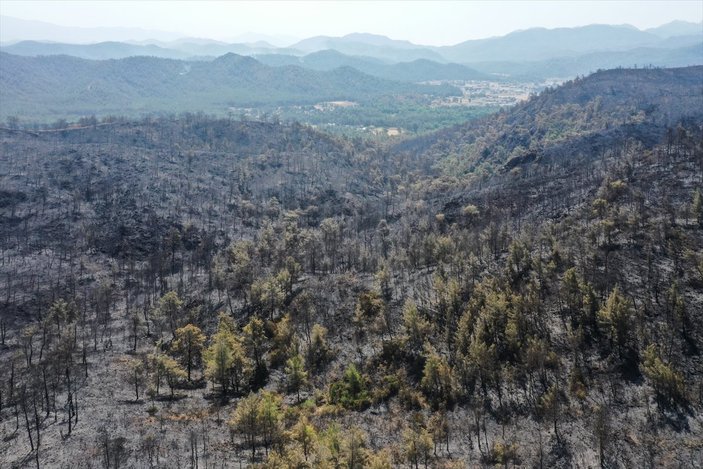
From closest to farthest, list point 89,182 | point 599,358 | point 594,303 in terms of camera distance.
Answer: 1. point 599,358
2. point 594,303
3. point 89,182

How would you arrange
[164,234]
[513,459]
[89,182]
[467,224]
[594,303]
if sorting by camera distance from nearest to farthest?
[513,459], [594,303], [467,224], [164,234], [89,182]

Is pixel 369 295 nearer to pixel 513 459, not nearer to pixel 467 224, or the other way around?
pixel 513 459

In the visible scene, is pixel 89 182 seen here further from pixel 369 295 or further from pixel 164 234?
pixel 369 295

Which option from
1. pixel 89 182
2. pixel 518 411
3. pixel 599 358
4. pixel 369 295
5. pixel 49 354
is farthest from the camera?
pixel 89 182

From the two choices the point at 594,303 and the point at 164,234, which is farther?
the point at 164,234

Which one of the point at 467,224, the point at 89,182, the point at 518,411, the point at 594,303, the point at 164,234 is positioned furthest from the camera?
the point at 89,182

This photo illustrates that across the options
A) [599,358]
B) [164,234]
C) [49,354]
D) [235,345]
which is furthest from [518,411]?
[164,234]

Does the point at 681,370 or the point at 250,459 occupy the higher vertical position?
the point at 681,370

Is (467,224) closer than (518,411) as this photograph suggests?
No

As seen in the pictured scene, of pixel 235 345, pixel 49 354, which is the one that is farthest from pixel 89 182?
pixel 235 345
